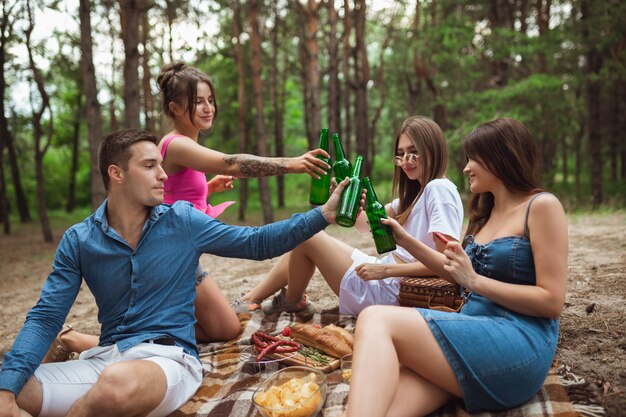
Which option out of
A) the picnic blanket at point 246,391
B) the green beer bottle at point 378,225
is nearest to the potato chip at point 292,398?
the picnic blanket at point 246,391

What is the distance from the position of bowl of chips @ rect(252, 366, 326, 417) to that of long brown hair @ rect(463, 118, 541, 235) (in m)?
1.46

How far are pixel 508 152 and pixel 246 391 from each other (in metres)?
2.07

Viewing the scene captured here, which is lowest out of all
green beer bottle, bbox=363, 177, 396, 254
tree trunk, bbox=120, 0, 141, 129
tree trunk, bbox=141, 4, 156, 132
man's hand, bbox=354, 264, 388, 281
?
man's hand, bbox=354, 264, 388, 281

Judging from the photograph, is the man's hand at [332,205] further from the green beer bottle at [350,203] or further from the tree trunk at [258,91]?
the tree trunk at [258,91]

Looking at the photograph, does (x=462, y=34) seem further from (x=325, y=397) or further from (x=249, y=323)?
(x=325, y=397)

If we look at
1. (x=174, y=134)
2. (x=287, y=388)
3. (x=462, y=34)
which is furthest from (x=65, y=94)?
(x=287, y=388)

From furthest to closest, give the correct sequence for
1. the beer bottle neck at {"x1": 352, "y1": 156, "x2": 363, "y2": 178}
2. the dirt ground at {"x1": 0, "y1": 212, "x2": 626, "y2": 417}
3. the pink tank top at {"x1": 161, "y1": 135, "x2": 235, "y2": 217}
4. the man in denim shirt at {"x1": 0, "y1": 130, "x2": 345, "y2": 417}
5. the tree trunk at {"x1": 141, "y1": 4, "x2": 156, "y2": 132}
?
the tree trunk at {"x1": 141, "y1": 4, "x2": 156, "y2": 132}, the pink tank top at {"x1": 161, "y1": 135, "x2": 235, "y2": 217}, the beer bottle neck at {"x1": 352, "y1": 156, "x2": 363, "y2": 178}, the dirt ground at {"x1": 0, "y1": 212, "x2": 626, "y2": 417}, the man in denim shirt at {"x1": 0, "y1": 130, "x2": 345, "y2": 417}

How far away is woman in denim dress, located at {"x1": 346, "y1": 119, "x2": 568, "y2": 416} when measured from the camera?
89.4 inches

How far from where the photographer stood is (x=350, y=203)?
9.27 feet

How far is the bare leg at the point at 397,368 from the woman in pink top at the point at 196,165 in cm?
117

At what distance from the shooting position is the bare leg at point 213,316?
12.4 ft

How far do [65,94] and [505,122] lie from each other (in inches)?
998

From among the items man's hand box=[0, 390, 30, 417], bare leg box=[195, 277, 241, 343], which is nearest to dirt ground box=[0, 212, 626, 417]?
bare leg box=[195, 277, 241, 343]

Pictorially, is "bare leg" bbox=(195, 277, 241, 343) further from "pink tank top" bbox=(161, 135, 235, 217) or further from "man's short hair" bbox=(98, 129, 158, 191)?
"man's short hair" bbox=(98, 129, 158, 191)
